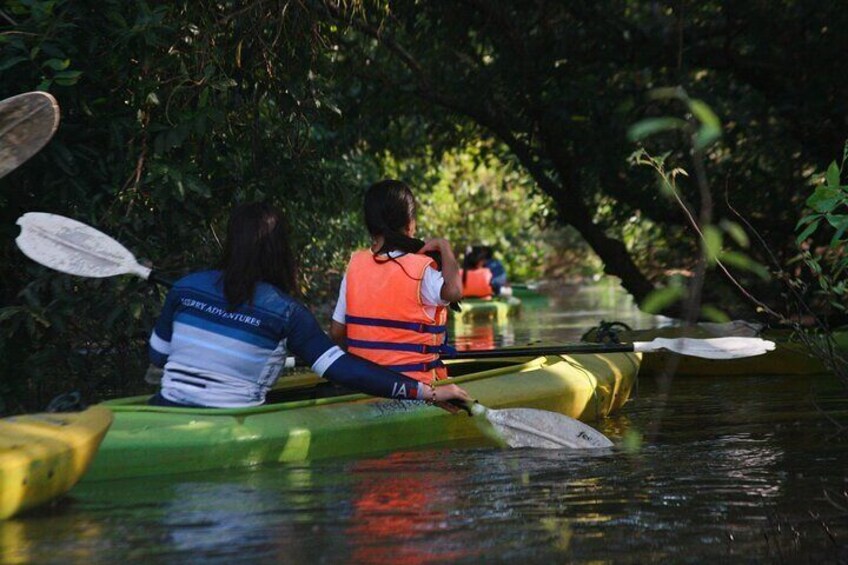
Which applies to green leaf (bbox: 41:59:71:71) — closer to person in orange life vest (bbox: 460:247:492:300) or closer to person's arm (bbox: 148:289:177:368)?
person's arm (bbox: 148:289:177:368)

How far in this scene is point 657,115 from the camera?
10.0 metres

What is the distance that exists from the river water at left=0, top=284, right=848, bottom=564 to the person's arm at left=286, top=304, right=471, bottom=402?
1.05 ft

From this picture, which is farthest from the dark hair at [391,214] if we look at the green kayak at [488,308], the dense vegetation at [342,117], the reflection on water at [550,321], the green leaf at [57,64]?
the green kayak at [488,308]

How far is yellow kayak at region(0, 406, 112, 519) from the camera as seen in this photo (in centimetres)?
413

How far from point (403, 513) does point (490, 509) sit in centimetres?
28

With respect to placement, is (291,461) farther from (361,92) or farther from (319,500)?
(361,92)

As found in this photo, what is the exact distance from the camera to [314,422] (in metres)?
5.42

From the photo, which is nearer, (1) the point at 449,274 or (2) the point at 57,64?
(1) the point at 449,274

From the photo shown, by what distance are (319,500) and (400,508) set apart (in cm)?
31

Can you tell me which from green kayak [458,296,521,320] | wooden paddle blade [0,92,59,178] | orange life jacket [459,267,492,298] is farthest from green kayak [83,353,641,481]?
orange life jacket [459,267,492,298]

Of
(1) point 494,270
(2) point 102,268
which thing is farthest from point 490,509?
(1) point 494,270

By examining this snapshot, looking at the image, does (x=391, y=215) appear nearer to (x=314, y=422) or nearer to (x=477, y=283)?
(x=314, y=422)

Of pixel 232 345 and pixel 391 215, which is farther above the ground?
pixel 391 215

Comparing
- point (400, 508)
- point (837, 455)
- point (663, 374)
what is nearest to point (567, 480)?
point (400, 508)
